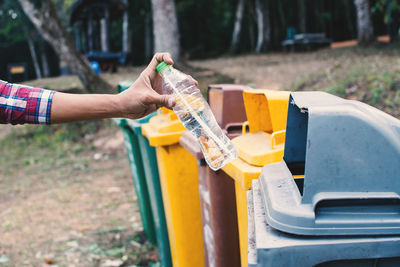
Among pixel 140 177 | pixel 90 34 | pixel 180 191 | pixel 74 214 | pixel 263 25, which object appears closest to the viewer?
pixel 180 191

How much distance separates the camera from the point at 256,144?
2156 mm

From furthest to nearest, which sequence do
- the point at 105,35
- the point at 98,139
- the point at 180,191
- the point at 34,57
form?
the point at 34,57
the point at 105,35
the point at 98,139
the point at 180,191

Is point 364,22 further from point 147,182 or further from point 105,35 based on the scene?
point 147,182

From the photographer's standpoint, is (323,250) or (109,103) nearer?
(323,250)

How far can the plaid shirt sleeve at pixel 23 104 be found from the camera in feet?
6.15

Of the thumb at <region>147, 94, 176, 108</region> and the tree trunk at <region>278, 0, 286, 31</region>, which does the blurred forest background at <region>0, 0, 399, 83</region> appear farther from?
the thumb at <region>147, 94, 176, 108</region>

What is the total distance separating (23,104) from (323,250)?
142 cm

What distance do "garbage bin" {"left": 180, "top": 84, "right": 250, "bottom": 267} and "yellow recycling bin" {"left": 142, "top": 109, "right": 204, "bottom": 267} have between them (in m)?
0.21

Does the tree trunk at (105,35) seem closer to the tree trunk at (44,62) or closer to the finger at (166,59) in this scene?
the tree trunk at (44,62)

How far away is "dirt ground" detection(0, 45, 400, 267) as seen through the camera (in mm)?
4312

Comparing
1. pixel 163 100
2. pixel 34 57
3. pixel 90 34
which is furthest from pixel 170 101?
pixel 34 57

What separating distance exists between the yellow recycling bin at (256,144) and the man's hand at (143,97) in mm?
452

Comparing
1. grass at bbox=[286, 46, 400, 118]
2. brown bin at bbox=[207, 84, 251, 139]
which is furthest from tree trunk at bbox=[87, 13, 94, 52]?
brown bin at bbox=[207, 84, 251, 139]

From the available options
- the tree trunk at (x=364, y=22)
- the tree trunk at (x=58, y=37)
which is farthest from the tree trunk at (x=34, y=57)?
the tree trunk at (x=364, y=22)
